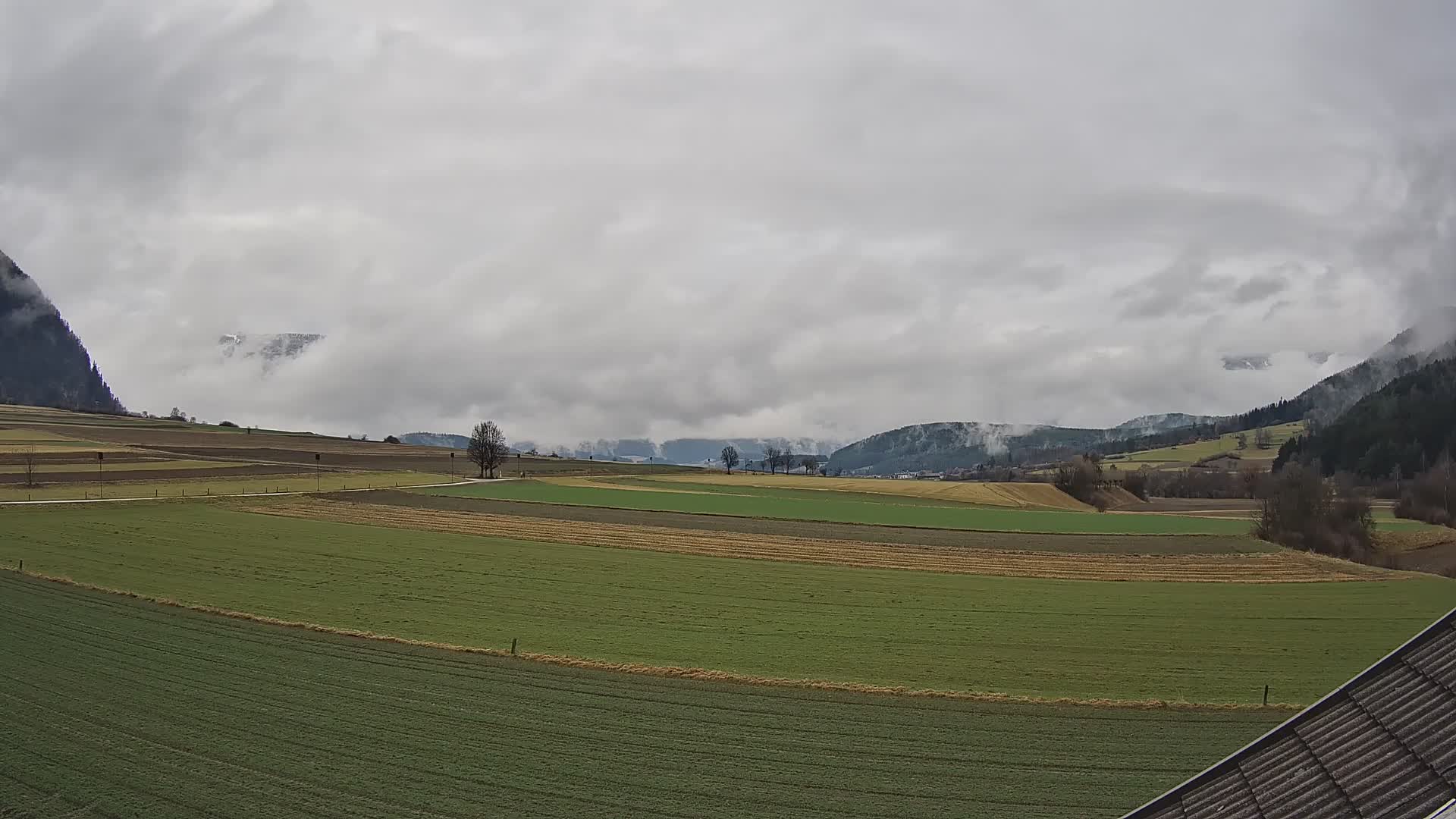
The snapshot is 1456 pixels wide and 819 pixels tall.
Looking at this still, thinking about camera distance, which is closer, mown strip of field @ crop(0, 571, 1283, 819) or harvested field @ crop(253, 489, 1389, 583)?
mown strip of field @ crop(0, 571, 1283, 819)

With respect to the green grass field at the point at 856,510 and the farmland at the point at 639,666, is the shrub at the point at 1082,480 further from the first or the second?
the farmland at the point at 639,666

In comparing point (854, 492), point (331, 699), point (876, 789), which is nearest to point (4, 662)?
point (331, 699)

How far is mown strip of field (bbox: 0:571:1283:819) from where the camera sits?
16641mm

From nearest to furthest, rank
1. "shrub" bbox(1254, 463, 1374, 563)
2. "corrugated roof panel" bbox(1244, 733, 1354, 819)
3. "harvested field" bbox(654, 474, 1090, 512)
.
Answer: "corrugated roof panel" bbox(1244, 733, 1354, 819) → "shrub" bbox(1254, 463, 1374, 563) → "harvested field" bbox(654, 474, 1090, 512)

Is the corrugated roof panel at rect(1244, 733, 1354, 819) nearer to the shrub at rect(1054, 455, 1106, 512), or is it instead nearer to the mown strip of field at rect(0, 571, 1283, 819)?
the mown strip of field at rect(0, 571, 1283, 819)

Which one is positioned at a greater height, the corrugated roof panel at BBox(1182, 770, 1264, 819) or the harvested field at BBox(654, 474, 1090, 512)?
the corrugated roof panel at BBox(1182, 770, 1264, 819)

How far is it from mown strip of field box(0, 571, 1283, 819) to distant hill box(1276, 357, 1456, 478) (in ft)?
594

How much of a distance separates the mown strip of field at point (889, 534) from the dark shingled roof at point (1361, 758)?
5462cm

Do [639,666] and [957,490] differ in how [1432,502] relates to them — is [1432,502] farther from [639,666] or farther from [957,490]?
[639,666]

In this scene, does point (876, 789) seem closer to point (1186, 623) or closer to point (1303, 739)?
point (1303, 739)

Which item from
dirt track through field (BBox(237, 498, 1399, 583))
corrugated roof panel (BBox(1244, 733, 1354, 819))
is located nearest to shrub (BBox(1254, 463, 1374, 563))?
dirt track through field (BBox(237, 498, 1399, 583))

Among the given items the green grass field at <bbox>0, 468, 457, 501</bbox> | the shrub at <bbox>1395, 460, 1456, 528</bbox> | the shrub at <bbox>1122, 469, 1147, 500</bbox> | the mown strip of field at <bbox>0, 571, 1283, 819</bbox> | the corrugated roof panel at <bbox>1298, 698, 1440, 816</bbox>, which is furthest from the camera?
the shrub at <bbox>1122, 469, 1147, 500</bbox>

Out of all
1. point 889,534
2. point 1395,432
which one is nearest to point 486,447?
point 889,534

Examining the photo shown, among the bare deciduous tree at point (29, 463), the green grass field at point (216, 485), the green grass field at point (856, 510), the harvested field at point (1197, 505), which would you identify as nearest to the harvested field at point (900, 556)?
→ the green grass field at point (856, 510)
